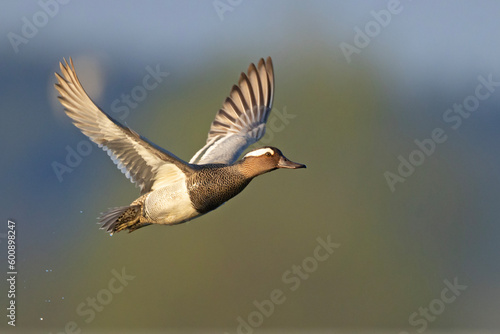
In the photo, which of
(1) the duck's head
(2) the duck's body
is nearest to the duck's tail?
(2) the duck's body

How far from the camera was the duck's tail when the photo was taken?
9094 millimetres

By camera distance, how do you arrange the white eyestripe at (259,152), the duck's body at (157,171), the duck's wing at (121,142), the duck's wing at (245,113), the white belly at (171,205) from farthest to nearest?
the duck's wing at (245,113) < the white eyestripe at (259,152) < the white belly at (171,205) < the duck's body at (157,171) < the duck's wing at (121,142)

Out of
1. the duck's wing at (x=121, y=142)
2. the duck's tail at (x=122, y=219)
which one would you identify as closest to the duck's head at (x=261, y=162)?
the duck's wing at (x=121, y=142)

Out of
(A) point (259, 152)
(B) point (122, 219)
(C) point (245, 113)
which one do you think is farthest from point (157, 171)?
(C) point (245, 113)

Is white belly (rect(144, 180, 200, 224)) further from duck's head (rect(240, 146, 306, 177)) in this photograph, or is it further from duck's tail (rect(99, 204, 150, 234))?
duck's head (rect(240, 146, 306, 177))

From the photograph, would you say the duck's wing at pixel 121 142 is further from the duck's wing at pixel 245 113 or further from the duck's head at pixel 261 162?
the duck's wing at pixel 245 113

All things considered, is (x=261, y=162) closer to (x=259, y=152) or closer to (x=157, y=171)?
(x=259, y=152)

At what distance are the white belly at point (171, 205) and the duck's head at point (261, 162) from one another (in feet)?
2.00

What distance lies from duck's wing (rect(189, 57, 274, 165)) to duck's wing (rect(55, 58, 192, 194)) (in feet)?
3.85

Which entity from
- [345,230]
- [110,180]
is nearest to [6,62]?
[110,180]

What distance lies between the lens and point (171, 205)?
8758mm

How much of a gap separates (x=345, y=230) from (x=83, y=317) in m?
6.95

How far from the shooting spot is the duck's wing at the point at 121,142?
839 centimetres

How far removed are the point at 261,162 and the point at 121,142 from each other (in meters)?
1.32
